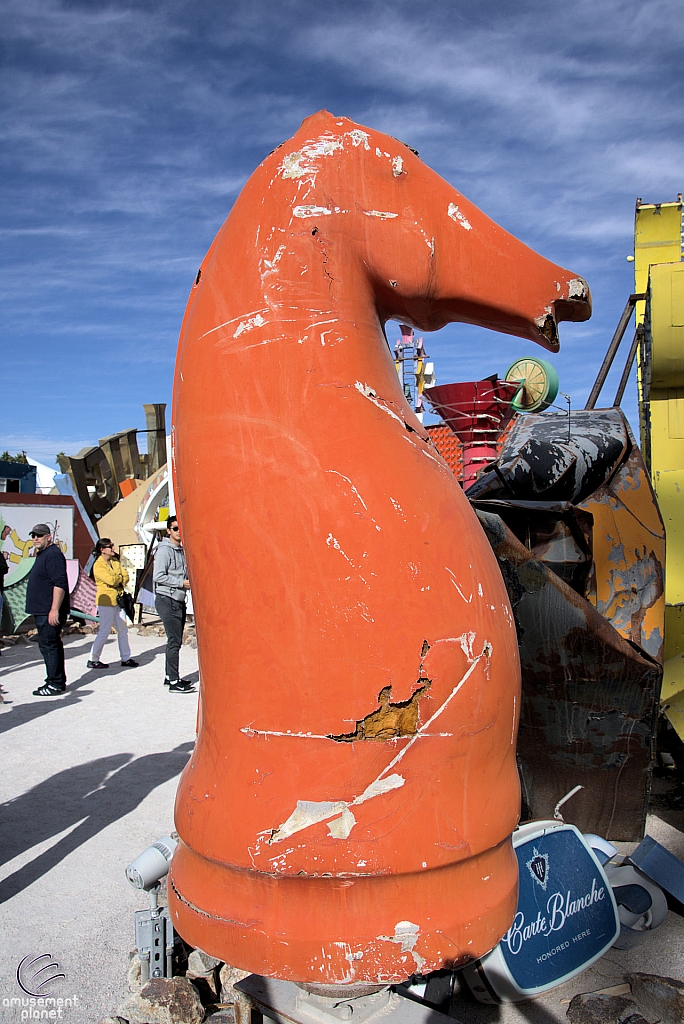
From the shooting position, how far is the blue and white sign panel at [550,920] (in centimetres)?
189

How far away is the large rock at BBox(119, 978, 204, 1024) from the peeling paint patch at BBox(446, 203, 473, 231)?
6.72ft

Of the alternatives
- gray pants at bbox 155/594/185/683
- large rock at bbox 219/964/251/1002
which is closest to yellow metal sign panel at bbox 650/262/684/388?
large rock at bbox 219/964/251/1002

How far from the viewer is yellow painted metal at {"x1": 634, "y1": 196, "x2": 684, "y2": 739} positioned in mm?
2572

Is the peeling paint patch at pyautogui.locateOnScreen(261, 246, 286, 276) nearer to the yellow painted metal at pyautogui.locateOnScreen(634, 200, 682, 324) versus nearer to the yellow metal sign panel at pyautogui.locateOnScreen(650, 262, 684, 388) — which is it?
the yellow metal sign panel at pyautogui.locateOnScreen(650, 262, 684, 388)

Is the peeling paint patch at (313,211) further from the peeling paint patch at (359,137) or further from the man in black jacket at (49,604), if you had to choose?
the man in black jacket at (49,604)

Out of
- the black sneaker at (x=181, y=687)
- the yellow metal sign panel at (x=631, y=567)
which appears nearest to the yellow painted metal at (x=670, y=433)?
the yellow metal sign panel at (x=631, y=567)

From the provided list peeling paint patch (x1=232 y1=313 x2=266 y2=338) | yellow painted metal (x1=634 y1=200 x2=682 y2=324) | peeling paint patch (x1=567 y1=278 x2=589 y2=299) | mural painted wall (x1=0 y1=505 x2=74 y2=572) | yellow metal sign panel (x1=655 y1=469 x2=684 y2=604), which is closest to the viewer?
peeling paint patch (x1=232 y1=313 x2=266 y2=338)

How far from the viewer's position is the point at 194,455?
3.74 ft

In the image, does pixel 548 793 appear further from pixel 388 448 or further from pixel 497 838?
A: pixel 388 448

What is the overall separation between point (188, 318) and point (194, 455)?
26 cm

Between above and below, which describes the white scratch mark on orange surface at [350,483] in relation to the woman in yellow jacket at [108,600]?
above

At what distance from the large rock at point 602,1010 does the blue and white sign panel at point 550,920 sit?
0.22 ft

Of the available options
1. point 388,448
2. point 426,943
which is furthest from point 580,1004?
point 388,448

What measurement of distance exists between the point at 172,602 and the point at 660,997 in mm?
5199
